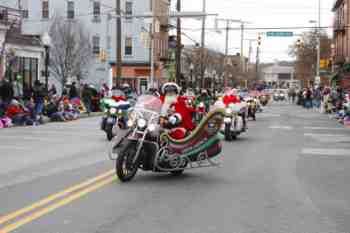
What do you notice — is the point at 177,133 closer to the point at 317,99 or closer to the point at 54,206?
the point at 54,206

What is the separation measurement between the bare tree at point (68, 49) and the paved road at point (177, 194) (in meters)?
40.6

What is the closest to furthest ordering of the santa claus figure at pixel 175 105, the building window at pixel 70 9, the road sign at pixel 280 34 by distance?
the santa claus figure at pixel 175 105
the road sign at pixel 280 34
the building window at pixel 70 9

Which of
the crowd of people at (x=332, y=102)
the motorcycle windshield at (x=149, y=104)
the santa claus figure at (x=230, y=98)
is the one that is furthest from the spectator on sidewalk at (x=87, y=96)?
the motorcycle windshield at (x=149, y=104)

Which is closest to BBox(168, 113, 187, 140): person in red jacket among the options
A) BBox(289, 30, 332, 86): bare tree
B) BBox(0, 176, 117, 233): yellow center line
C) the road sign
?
BBox(0, 176, 117, 233): yellow center line

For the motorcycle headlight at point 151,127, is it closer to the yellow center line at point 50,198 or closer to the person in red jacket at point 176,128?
the person in red jacket at point 176,128

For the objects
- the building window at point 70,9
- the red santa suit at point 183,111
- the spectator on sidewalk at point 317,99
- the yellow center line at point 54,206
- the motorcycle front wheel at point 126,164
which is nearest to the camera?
the yellow center line at point 54,206

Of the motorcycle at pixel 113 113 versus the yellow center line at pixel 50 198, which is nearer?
the yellow center line at pixel 50 198

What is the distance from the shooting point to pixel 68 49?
56031 millimetres

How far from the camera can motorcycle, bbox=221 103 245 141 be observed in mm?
19462

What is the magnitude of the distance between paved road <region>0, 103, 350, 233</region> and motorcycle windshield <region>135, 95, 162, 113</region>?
47.5 inches

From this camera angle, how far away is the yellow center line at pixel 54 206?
24.2 ft

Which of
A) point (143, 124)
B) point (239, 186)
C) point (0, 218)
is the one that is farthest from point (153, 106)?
point (0, 218)

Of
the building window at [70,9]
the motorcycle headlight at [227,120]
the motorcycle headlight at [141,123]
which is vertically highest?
the building window at [70,9]

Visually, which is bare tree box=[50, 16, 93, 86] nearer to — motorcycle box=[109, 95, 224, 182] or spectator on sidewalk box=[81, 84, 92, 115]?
spectator on sidewalk box=[81, 84, 92, 115]
